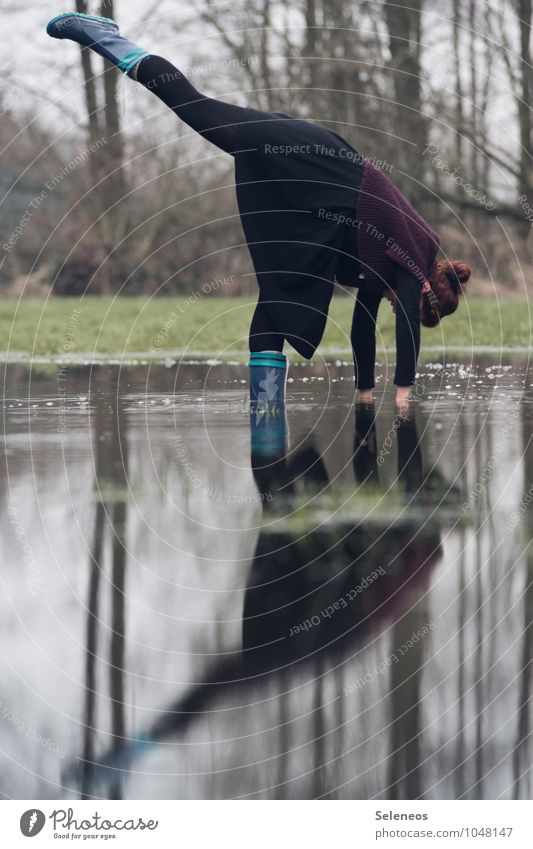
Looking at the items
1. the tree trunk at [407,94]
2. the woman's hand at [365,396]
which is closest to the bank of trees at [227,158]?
the tree trunk at [407,94]

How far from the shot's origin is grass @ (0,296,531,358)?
14.2 metres

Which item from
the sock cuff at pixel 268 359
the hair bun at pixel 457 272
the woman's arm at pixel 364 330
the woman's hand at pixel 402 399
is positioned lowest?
the woman's hand at pixel 402 399

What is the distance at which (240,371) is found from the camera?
11.9m

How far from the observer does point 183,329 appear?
607 inches

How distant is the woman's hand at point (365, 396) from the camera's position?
30.1ft

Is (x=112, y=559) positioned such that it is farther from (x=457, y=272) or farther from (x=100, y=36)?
(x=100, y=36)

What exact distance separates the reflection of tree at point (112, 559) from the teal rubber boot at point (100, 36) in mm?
2305

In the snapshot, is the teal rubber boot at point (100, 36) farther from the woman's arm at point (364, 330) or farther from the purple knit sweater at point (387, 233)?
the woman's arm at point (364, 330)

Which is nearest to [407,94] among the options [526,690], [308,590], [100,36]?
[100,36]

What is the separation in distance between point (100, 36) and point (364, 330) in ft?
8.46

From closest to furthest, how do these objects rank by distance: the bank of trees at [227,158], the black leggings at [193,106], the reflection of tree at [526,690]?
the reflection of tree at [526,690], the black leggings at [193,106], the bank of trees at [227,158]

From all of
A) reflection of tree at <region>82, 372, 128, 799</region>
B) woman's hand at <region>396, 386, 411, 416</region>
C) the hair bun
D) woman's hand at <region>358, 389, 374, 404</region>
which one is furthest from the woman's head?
reflection of tree at <region>82, 372, 128, 799</region>
